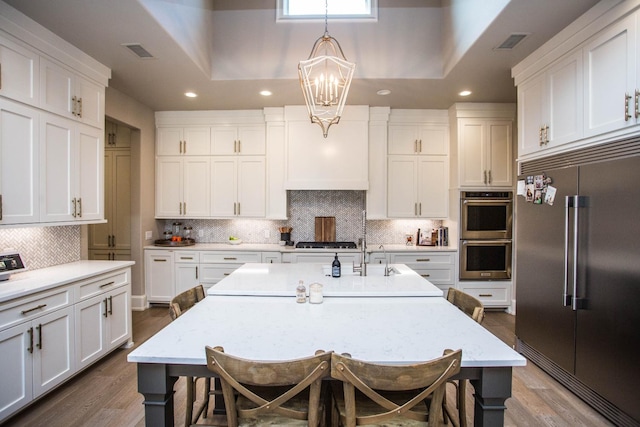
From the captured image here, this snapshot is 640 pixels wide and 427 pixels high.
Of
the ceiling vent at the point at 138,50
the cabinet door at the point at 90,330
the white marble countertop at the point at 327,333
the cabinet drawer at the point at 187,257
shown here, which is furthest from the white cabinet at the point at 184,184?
the white marble countertop at the point at 327,333

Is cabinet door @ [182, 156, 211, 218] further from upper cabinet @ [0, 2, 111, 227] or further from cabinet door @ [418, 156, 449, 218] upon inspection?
cabinet door @ [418, 156, 449, 218]

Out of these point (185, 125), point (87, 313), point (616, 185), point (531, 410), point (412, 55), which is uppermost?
point (412, 55)

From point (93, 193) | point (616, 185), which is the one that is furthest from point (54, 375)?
point (616, 185)

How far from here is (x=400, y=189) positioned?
4.55 meters

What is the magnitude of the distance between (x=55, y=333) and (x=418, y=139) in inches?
171

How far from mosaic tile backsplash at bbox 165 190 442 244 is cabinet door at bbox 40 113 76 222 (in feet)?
7.15

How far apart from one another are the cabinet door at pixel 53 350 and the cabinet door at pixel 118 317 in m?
0.42

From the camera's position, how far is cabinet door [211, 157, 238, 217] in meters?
4.64

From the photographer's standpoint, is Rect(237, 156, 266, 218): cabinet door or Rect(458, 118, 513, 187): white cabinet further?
Rect(237, 156, 266, 218): cabinet door

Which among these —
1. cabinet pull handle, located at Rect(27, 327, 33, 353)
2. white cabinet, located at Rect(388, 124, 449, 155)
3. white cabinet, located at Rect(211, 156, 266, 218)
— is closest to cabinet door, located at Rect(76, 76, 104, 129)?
white cabinet, located at Rect(211, 156, 266, 218)

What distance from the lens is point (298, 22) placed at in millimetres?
3498

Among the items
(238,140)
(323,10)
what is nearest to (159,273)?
(238,140)

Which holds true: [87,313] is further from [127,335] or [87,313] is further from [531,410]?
[531,410]

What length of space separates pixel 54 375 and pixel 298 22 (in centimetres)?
375
